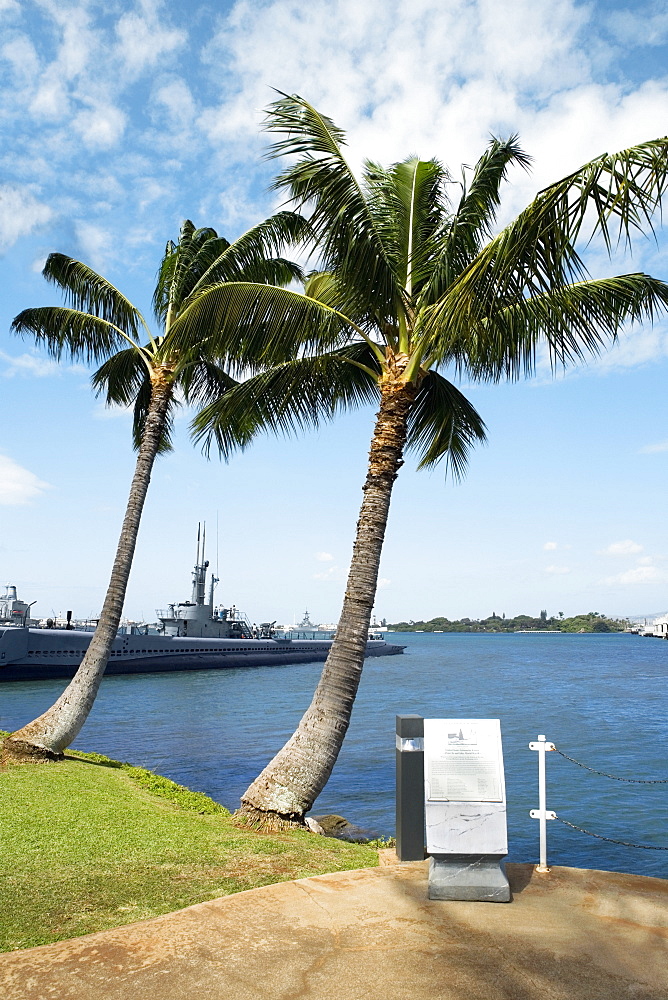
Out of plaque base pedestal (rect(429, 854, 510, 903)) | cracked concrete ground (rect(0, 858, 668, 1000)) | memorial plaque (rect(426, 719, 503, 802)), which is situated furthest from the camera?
memorial plaque (rect(426, 719, 503, 802))

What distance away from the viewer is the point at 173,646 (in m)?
63.0

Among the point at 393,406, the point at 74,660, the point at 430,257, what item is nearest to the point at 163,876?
the point at 393,406

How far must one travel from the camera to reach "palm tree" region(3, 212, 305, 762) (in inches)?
478

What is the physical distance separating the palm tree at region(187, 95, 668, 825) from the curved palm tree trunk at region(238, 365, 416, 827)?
2cm

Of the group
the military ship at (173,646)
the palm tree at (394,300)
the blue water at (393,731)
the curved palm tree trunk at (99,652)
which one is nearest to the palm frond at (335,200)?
the palm tree at (394,300)

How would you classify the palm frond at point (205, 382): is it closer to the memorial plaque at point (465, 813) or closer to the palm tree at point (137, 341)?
the palm tree at point (137, 341)

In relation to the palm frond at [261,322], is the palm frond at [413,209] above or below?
above

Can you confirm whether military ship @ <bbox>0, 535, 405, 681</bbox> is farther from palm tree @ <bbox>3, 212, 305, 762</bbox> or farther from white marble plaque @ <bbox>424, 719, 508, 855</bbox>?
white marble plaque @ <bbox>424, 719, 508, 855</bbox>

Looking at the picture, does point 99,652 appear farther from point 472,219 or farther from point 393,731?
point 393,731

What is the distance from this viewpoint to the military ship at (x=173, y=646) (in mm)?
49344

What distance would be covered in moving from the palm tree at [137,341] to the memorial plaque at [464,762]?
654cm

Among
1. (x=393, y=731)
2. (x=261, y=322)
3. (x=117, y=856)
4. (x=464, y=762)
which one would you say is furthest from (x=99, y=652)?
(x=393, y=731)

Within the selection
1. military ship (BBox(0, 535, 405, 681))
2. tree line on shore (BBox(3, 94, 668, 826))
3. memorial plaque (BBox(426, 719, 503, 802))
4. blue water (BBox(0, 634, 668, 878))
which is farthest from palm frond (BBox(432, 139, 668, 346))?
military ship (BBox(0, 535, 405, 681))

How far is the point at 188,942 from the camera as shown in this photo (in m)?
4.95
